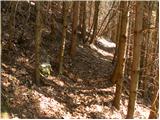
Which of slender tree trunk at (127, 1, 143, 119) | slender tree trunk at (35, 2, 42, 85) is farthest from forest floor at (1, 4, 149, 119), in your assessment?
slender tree trunk at (127, 1, 143, 119)

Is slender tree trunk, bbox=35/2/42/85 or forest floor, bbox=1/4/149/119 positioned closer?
forest floor, bbox=1/4/149/119

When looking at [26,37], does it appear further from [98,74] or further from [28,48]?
[98,74]

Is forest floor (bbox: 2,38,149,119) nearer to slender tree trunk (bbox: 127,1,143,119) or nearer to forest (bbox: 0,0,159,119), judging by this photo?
forest (bbox: 0,0,159,119)

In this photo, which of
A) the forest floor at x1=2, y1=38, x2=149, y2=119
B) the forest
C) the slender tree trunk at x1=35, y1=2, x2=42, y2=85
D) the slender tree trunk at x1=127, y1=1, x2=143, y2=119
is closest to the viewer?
the slender tree trunk at x1=127, y1=1, x2=143, y2=119

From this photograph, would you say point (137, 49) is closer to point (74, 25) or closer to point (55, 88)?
point (55, 88)

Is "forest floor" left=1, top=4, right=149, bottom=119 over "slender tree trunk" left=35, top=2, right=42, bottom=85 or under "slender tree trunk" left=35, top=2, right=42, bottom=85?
under

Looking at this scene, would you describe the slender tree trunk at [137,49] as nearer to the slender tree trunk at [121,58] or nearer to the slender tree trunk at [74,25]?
the slender tree trunk at [121,58]

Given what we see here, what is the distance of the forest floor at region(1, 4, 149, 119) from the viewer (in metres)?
10.9

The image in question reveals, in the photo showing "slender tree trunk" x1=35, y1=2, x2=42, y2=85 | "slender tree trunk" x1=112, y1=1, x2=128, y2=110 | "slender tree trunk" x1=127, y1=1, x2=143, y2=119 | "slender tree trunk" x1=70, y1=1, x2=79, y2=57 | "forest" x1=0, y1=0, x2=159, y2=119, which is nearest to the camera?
"slender tree trunk" x1=127, y1=1, x2=143, y2=119

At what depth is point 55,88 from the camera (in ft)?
42.0

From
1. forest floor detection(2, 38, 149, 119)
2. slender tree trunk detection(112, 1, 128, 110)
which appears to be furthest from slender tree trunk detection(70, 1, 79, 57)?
slender tree trunk detection(112, 1, 128, 110)

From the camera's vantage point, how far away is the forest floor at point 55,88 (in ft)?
35.6

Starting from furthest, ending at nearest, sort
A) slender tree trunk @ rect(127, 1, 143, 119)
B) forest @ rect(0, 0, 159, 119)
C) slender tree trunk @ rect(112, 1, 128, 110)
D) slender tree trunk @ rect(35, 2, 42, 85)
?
slender tree trunk @ rect(112, 1, 128, 110) → slender tree trunk @ rect(35, 2, 42, 85) → forest @ rect(0, 0, 159, 119) → slender tree trunk @ rect(127, 1, 143, 119)

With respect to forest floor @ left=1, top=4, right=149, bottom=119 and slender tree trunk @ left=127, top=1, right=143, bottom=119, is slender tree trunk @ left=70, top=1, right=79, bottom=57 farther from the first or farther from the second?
slender tree trunk @ left=127, top=1, right=143, bottom=119
